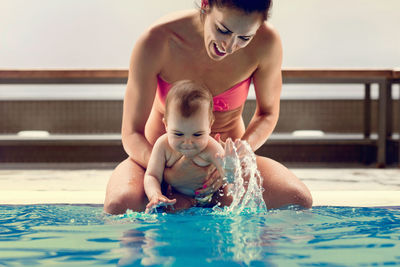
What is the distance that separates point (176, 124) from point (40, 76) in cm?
366

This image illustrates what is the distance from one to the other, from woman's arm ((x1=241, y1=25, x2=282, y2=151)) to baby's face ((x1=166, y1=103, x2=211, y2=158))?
0.32 metres

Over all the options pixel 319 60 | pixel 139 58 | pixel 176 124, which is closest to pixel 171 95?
pixel 176 124

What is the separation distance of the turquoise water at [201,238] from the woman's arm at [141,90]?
356mm

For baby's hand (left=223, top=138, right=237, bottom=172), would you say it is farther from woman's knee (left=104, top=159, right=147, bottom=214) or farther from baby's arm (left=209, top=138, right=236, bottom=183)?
woman's knee (left=104, top=159, right=147, bottom=214)

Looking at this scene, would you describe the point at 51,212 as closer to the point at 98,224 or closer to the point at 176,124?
the point at 98,224

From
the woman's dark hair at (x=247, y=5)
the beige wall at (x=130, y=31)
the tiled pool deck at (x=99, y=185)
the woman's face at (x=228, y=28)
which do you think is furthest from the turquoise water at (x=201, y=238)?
the beige wall at (x=130, y=31)

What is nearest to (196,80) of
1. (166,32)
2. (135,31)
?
(166,32)

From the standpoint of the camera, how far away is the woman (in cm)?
245

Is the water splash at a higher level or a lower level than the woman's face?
lower

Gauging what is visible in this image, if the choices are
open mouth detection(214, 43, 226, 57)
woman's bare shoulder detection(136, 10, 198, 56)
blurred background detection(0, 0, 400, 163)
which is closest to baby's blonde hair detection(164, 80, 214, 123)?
open mouth detection(214, 43, 226, 57)

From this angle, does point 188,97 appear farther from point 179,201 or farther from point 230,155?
point 179,201

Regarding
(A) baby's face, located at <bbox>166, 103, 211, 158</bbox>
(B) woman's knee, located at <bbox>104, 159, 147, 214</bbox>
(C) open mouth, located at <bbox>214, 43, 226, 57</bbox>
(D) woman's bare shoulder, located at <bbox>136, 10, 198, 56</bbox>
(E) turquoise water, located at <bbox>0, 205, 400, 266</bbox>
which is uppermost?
(D) woman's bare shoulder, located at <bbox>136, 10, 198, 56</bbox>

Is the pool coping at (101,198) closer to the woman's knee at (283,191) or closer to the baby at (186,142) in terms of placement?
the woman's knee at (283,191)

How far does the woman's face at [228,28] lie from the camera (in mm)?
2164
